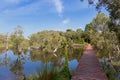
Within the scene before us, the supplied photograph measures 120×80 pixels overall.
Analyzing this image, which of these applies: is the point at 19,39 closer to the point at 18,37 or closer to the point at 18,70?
the point at 18,37

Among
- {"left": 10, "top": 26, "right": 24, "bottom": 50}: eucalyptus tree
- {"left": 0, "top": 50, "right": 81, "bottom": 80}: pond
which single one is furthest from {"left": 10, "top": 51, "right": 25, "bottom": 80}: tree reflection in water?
{"left": 10, "top": 26, "right": 24, "bottom": 50}: eucalyptus tree

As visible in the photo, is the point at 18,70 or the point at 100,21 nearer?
the point at 18,70

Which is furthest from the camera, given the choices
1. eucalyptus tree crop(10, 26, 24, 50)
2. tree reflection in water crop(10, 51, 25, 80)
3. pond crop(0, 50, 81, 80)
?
eucalyptus tree crop(10, 26, 24, 50)

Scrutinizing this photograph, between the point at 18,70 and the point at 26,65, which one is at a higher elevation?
the point at 26,65

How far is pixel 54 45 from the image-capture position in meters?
41.8

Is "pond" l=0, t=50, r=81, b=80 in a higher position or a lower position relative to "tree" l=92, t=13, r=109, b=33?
lower

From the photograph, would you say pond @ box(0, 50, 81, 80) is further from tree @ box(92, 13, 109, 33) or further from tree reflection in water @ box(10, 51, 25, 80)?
tree @ box(92, 13, 109, 33)

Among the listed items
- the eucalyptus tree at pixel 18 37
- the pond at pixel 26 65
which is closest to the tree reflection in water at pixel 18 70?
the pond at pixel 26 65

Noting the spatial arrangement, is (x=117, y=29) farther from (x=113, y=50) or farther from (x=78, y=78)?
(x=113, y=50)

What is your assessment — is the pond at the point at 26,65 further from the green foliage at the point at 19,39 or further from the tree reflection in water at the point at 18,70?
the green foliage at the point at 19,39

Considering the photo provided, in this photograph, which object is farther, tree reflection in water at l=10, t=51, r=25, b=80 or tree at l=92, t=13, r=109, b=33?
tree at l=92, t=13, r=109, b=33

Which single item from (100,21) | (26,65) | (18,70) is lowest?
(18,70)

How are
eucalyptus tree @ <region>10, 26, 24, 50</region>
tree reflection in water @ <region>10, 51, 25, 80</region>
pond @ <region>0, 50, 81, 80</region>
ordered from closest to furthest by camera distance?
pond @ <region>0, 50, 81, 80</region>
tree reflection in water @ <region>10, 51, 25, 80</region>
eucalyptus tree @ <region>10, 26, 24, 50</region>

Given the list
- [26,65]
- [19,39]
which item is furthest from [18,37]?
[26,65]
